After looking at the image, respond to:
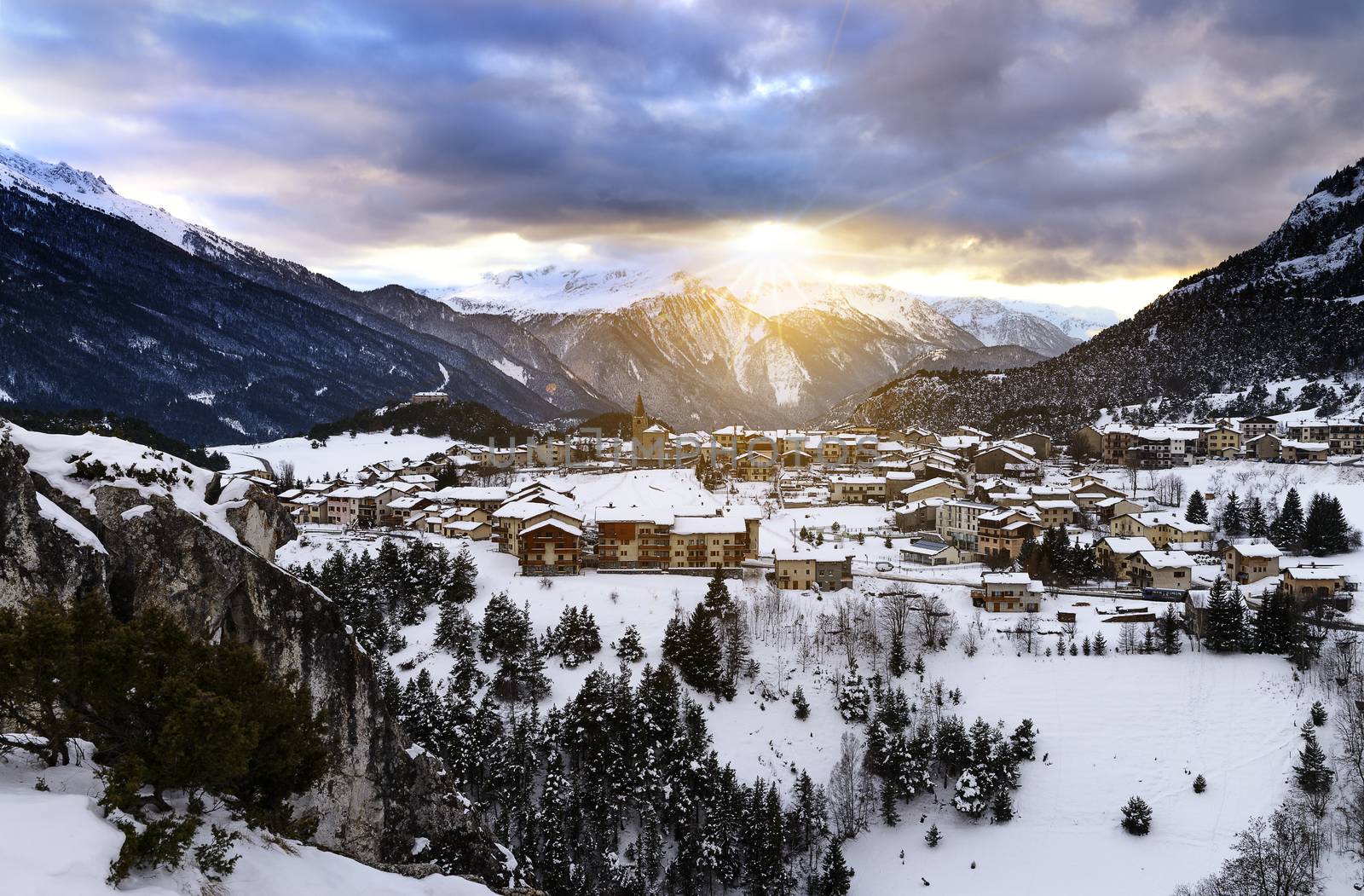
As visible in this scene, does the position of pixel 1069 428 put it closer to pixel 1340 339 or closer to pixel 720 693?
pixel 1340 339

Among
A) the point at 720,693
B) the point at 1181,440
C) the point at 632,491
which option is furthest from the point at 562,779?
the point at 1181,440

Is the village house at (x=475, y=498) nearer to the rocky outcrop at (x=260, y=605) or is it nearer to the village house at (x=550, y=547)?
the village house at (x=550, y=547)

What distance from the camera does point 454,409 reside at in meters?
130

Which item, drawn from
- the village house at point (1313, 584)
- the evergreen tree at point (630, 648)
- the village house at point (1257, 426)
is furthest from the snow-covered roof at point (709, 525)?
the village house at point (1257, 426)

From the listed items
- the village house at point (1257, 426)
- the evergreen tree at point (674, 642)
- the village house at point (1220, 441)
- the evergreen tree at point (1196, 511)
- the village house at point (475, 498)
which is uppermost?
the village house at point (1257, 426)

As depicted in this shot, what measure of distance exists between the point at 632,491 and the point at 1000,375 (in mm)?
87151

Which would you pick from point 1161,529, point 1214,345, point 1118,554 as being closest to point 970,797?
point 1118,554

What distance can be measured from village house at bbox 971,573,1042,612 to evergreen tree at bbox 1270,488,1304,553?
64.4 ft

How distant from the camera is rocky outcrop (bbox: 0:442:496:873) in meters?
13.5

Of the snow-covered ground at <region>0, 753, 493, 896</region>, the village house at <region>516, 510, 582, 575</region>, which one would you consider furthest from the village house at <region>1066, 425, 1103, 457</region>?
the snow-covered ground at <region>0, 753, 493, 896</region>

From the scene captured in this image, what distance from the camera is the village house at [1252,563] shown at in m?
47.5

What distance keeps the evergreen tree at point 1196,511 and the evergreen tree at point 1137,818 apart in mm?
34188

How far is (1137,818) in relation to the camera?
102 ft

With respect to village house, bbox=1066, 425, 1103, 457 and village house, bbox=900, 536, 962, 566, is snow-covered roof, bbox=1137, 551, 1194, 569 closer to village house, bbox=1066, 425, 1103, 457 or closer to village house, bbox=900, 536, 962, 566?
village house, bbox=900, 536, 962, 566
